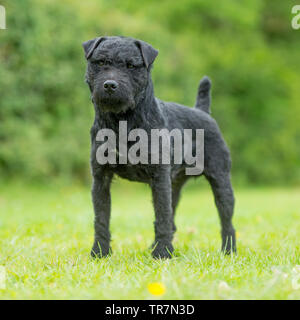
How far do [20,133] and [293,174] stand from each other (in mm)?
14684

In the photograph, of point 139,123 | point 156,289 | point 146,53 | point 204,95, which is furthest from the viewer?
point 204,95

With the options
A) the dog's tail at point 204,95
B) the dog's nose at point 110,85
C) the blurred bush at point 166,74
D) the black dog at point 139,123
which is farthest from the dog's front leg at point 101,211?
the blurred bush at point 166,74

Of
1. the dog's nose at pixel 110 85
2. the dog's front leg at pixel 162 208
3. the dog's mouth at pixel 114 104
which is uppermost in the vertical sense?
the dog's nose at pixel 110 85

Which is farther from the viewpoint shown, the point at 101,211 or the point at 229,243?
the point at 229,243

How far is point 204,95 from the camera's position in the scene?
4.90m

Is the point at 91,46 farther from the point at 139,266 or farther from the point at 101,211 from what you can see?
the point at 139,266

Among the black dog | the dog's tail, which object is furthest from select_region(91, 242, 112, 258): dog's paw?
the dog's tail

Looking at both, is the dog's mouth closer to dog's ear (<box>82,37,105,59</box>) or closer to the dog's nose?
the dog's nose

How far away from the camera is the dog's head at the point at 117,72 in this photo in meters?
3.34

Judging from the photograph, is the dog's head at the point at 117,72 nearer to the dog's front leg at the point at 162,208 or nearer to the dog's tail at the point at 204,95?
the dog's front leg at the point at 162,208

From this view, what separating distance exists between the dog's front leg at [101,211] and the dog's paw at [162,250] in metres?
0.42

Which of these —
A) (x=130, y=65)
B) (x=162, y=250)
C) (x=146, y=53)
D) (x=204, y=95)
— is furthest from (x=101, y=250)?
(x=204, y=95)

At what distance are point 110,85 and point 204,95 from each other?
1.82 meters

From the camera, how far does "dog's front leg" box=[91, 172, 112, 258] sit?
12.8 ft
